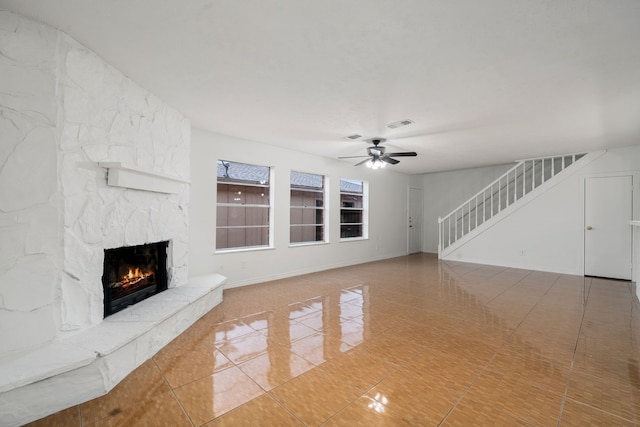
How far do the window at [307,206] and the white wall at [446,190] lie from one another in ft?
13.8

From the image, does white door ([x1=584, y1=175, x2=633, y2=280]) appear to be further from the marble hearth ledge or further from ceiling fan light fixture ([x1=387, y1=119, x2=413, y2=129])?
the marble hearth ledge

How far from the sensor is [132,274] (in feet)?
9.84

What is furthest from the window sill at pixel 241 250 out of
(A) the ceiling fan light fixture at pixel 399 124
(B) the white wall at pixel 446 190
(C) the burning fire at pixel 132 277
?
(B) the white wall at pixel 446 190

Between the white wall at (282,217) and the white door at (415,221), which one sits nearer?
the white wall at (282,217)

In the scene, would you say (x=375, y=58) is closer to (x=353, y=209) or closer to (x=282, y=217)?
(x=282, y=217)

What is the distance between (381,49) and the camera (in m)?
2.20

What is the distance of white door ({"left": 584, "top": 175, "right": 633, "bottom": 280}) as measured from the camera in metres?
5.29

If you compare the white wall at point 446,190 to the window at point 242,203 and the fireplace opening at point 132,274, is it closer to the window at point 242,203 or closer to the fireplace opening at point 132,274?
the window at point 242,203

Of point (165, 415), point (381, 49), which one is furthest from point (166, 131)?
point (165, 415)

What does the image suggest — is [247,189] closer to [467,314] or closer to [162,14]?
[162,14]

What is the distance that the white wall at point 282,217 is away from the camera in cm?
427

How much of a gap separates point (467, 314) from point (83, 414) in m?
3.92

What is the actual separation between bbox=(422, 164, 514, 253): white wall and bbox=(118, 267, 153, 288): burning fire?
8358mm

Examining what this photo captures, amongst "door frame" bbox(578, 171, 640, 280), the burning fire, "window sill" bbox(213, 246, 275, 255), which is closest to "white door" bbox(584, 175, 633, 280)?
"door frame" bbox(578, 171, 640, 280)
